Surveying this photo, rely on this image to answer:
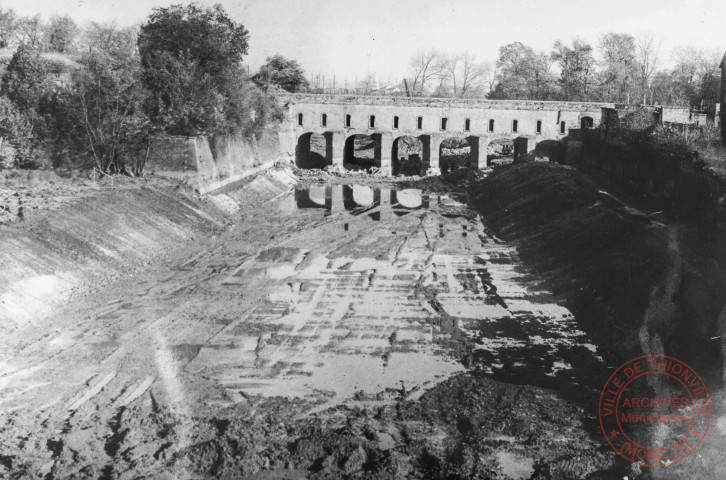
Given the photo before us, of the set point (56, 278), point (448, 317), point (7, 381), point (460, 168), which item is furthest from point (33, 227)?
→ point (460, 168)

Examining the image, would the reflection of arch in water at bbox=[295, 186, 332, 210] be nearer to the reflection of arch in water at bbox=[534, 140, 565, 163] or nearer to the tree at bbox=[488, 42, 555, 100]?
the reflection of arch in water at bbox=[534, 140, 565, 163]

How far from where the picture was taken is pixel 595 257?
66.9ft

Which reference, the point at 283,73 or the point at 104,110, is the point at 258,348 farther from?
the point at 283,73

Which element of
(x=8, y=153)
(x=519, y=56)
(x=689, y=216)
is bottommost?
(x=689, y=216)

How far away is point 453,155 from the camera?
55281 mm

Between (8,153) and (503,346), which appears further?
(8,153)

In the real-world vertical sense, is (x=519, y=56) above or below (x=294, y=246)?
above

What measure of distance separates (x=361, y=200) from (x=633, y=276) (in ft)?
70.0

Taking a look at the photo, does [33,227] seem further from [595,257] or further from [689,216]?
[689,216]

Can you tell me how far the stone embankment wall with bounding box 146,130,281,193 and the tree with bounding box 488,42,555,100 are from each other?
108ft

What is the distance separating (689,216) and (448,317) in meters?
10.6

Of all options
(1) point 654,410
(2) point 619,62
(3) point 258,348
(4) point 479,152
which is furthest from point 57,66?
(2) point 619,62

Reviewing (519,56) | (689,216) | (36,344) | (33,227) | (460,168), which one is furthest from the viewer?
(519,56)

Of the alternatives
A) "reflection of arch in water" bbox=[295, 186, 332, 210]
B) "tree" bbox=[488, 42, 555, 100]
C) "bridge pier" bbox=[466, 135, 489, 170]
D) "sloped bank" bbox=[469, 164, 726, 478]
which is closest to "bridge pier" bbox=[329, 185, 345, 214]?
"reflection of arch in water" bbox=[295, 186, 332, 210]
